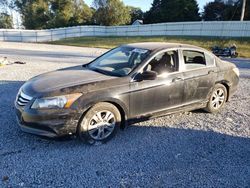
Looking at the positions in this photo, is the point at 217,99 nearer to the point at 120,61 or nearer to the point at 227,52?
the point at 120,61

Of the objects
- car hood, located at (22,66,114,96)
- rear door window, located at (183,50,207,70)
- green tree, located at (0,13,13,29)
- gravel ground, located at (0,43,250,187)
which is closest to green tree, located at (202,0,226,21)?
rear door window, located at (183,50,207,70)

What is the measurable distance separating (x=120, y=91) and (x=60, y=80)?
3.25ft

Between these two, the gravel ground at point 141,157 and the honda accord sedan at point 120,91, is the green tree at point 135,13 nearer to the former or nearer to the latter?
the honda accord sedan at point 120,91

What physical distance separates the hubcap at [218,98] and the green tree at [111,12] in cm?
3612

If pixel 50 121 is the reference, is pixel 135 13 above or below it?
above

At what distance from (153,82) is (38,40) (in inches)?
1024

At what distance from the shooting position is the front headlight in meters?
3.49

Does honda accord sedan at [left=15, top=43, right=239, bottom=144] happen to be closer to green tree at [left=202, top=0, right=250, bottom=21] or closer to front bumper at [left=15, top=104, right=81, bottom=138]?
front bumper at [left=15, top=104, right=81, bottom=138]

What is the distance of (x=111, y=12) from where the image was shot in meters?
39.4

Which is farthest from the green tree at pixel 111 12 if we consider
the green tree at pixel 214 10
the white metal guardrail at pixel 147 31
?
the green tree at pixel 214 10

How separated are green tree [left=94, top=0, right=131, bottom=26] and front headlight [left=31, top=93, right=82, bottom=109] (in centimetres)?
3780

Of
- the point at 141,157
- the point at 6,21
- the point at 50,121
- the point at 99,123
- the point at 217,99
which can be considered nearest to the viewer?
the point at 50,121

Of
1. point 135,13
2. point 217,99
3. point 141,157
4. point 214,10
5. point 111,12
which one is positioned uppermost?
point 135,13

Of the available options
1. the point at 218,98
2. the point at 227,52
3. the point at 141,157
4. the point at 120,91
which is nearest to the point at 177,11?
the point at 227,52
